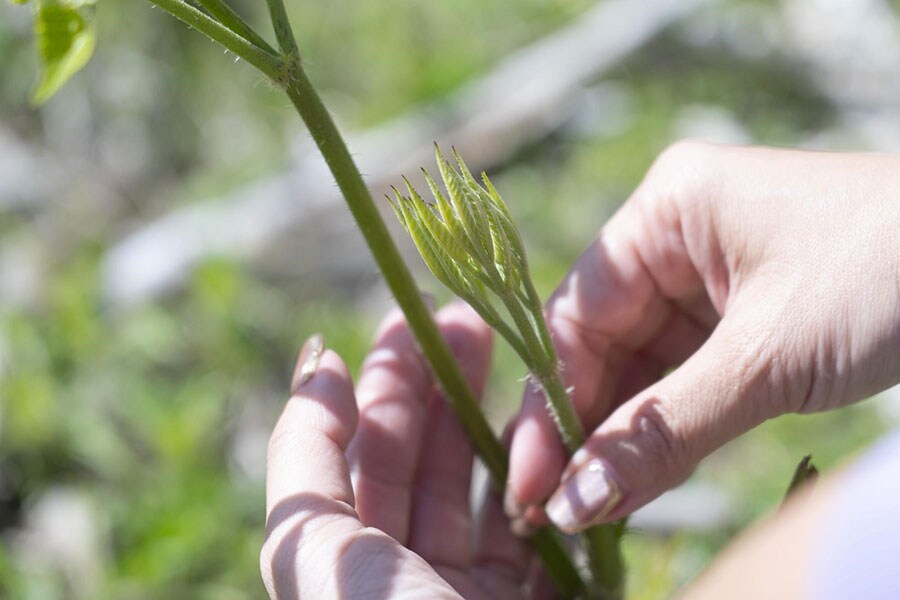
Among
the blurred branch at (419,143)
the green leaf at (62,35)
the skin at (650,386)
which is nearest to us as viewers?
the green leaf at (62,35)

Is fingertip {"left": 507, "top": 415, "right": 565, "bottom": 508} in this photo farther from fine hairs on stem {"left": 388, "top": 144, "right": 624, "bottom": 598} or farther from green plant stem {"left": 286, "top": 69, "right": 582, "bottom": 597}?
fine hairs on stem {"left": 388, "top": 144, "right": 624, "bottom": 598}

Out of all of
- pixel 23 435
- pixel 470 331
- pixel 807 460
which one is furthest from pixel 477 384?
pixel 23 435

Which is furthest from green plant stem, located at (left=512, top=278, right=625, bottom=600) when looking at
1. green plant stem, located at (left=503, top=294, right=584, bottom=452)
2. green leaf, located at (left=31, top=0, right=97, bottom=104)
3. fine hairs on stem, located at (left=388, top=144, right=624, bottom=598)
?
green leaf, located at (left=31, top=0, right=97, bottom=104)

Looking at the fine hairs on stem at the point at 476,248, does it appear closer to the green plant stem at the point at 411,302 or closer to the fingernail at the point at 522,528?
the green plant stem at the point at 411,302

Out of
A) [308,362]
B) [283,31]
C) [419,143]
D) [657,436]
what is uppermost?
[419,143]

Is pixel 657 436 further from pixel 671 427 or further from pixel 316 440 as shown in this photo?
pixel 316 440

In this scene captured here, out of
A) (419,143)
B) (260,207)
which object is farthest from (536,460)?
(419,143)

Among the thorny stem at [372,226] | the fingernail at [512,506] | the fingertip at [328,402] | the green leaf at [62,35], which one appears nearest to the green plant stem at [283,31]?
the thorny stem at [372,226]
